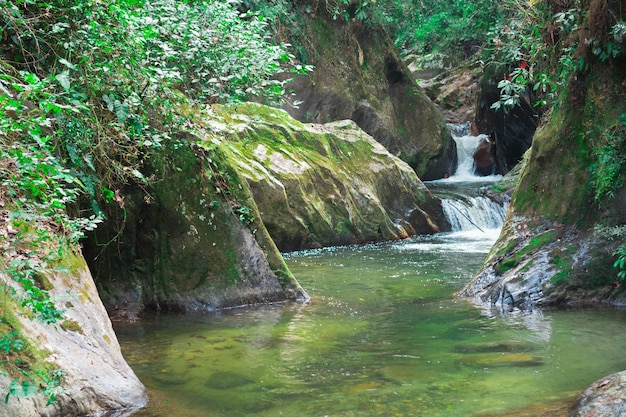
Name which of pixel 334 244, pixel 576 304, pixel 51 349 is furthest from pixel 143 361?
pixel 334 244

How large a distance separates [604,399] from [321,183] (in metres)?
10.8

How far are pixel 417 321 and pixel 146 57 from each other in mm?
3965

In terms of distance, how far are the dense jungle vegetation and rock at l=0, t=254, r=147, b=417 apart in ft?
0.33

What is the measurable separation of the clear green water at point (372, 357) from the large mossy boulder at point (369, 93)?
1386 centimetres

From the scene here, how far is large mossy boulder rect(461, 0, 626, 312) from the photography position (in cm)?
797

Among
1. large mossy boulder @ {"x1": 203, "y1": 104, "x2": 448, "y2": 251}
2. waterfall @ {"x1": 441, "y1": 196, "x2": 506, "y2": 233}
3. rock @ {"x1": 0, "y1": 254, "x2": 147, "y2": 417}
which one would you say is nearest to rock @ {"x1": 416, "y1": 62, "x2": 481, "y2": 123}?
waterfall @ {"x1": 441, "y1": 196, "x2": 506, "y2": 233}

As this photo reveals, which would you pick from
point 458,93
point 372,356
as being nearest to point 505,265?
point 372,356

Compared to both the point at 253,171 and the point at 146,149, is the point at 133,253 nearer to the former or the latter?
the point at 146,149

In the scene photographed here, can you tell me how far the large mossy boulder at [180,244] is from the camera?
798 centimetres

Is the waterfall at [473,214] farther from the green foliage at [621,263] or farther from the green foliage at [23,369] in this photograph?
the green foliage at [23,369]

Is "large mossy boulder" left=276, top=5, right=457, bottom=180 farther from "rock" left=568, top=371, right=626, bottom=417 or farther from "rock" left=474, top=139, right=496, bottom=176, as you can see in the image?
"rock" left=568, top=371, right=626, bottom=417

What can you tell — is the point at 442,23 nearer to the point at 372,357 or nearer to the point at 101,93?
the point at 101,93

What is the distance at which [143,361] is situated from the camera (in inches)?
241

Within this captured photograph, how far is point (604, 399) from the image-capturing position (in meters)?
4.30
